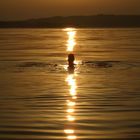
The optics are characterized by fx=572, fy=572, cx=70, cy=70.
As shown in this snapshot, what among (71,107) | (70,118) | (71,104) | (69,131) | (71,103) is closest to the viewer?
(69,131)

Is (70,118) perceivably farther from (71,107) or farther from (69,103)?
(69,103)

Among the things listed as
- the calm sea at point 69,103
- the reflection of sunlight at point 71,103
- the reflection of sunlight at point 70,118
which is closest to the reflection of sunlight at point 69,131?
the calm sea at point 69,103

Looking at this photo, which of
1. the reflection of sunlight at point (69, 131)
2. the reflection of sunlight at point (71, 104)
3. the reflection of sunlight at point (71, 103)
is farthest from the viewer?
the reflection of sunlight at point (71, 103)

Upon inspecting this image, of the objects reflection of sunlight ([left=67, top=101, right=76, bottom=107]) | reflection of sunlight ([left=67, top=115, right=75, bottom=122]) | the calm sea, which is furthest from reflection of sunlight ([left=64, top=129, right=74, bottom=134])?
reflection of sunlight ([left=67, top=101, right=76, bottom=107])

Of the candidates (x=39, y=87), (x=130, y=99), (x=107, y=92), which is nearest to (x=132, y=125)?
(x=130, y=99)

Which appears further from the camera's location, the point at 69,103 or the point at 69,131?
the point at 69,103

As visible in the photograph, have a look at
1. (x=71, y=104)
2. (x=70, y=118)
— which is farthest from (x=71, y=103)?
(x=70, y=118)

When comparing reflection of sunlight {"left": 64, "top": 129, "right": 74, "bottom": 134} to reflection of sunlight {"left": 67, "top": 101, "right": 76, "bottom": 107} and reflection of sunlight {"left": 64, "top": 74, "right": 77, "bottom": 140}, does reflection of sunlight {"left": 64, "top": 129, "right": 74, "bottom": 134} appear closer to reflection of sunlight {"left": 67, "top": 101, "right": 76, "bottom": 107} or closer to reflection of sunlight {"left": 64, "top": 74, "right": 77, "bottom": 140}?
reflection of sunlight {"left": 64, "top": 74, "right": 77, "bottom": 140}

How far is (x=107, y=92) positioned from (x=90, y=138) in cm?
750

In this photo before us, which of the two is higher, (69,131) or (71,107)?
(71,107)

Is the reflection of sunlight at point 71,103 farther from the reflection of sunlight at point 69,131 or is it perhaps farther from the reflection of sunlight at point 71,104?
the reflection of sunlight at point 69,131

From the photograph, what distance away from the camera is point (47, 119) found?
47.1ft

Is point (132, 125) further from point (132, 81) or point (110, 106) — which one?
point (132, 81)

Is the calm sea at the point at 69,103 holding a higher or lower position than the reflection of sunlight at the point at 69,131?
higher
